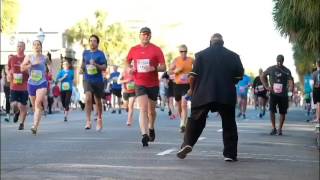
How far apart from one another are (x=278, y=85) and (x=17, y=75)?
627cm

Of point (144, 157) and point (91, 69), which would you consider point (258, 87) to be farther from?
point (144, 157)

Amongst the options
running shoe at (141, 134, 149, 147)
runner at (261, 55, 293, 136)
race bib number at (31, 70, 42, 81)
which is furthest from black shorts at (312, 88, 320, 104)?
running shoe at (141, 134, 149, 147)

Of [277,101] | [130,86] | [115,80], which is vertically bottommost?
[277,101]

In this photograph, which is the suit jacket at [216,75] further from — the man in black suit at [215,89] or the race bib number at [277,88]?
the race bib number at [277,88]

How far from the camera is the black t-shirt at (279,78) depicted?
1623 centimetres

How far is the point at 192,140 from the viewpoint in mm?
9898

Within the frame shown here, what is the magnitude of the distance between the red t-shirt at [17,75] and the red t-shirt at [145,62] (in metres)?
5.98

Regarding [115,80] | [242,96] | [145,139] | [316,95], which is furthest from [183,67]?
[115,80]

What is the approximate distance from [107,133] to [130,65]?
10.3 ft

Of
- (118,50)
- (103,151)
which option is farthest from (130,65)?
(118,50)

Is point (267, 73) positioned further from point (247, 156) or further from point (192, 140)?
point (192, 140)

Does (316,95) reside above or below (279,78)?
below

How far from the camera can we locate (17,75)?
18047mm

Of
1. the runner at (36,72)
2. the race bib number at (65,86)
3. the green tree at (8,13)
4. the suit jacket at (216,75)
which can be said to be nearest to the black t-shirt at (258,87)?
the race bib number at (65,86)
